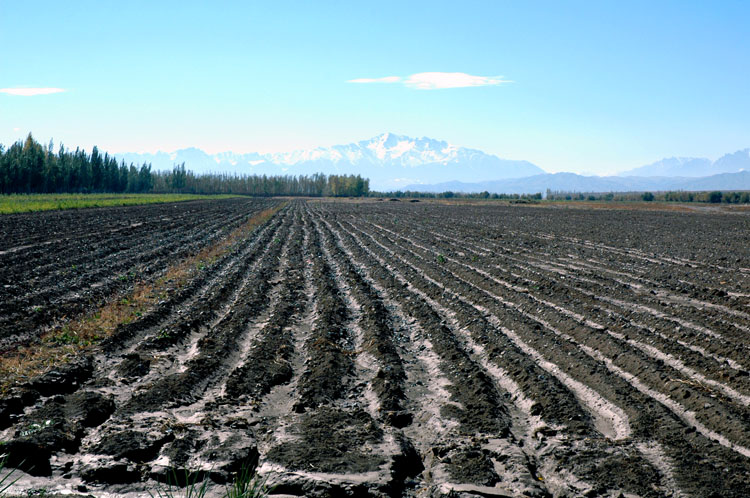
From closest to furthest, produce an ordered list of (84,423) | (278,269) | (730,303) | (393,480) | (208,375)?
(393,480), (84,423), (208,375), (730,303), (278,269)

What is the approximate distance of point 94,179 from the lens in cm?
9438

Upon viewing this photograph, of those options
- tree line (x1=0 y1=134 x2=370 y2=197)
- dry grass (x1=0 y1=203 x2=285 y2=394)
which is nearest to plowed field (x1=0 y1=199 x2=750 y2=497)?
dry grass (x1=0 y1=203 x2=285 y2=394)

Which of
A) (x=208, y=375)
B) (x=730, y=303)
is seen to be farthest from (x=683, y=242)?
(x=208, y=375)

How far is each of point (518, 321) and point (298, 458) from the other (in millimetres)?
6070

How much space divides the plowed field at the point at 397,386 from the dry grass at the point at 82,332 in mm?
287

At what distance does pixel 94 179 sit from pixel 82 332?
9594cm

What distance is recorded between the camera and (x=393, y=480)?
443 cm

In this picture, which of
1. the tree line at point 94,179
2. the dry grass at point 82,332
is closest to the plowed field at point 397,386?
the dry grass at point 82,332

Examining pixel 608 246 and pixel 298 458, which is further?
pixel 608 246

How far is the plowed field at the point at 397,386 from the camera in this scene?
4.54 meters

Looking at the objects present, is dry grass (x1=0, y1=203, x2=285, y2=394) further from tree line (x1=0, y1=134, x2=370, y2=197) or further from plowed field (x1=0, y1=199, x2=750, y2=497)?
tree line (x1=0, y1=134, x2=370, y2=197)

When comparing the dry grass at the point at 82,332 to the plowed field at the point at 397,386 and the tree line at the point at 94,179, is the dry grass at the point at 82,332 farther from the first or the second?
the tree line at the point at 94,179

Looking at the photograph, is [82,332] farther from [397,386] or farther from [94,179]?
[94,179]

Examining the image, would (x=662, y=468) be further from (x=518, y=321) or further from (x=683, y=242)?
(x=683, y=242)
